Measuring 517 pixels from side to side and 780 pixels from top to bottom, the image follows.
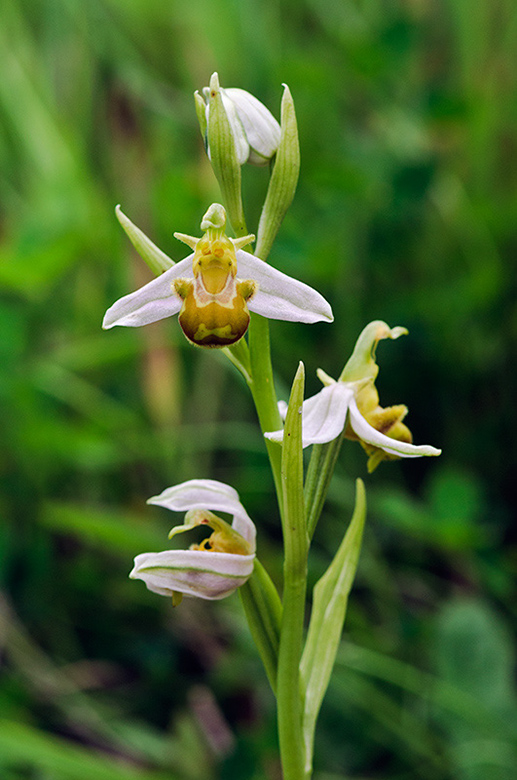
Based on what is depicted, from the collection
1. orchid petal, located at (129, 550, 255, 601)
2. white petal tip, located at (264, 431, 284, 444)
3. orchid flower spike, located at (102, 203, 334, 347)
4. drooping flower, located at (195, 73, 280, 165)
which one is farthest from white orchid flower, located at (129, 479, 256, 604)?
drooping flower, located at (195, 73, 280, 165)

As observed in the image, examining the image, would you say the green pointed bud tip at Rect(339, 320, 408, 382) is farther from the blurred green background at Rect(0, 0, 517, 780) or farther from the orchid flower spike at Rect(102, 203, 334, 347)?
the blurred green background at Rect(0, 0, 517, 780)

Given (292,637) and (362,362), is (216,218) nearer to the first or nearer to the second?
(362,362)

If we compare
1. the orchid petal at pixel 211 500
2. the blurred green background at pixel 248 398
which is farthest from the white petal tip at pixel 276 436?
the blurred green background at pixel 248 398

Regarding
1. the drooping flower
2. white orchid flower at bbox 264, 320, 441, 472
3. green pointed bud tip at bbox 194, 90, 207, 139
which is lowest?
white orchid flower at bbox 264, 320, 441, 472

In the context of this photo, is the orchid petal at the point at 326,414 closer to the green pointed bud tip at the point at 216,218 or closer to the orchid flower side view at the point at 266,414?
the orchid flower side view at the point at 266,414

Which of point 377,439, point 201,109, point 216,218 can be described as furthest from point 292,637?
point 201,109

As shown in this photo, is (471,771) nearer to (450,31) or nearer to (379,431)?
(379,431)
